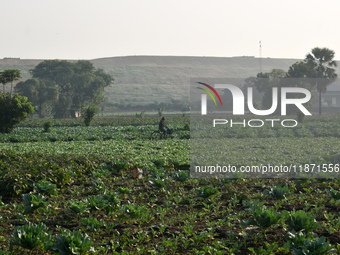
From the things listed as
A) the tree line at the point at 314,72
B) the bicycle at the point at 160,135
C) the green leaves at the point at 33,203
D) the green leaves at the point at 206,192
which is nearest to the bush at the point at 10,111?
the bicycle at the point at 160,135

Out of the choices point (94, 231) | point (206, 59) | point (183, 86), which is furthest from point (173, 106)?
point (94, 231)

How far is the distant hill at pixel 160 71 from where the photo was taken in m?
127

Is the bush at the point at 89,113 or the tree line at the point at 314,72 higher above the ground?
the tree line at the point at 314,72

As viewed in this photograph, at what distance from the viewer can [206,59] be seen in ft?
561

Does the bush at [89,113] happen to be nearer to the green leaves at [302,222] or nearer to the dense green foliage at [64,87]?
the dense green foliage at [64,87]

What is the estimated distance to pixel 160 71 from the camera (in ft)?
501

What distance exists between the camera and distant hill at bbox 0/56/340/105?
127 meters

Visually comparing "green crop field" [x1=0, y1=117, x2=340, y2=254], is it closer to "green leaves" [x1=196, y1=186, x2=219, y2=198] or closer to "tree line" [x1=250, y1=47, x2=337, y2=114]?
"green leaves" [x1=196, y1=186, x2=219, y2=198]

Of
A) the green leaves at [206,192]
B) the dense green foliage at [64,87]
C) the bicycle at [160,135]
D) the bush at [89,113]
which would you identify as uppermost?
the dense green foliage at [64,87]

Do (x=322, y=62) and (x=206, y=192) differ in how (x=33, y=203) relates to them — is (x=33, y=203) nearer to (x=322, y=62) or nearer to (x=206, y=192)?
(x=206, y=192)

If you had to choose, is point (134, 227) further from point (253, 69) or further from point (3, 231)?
point (253, 69)

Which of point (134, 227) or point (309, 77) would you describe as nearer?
point (134, 227)

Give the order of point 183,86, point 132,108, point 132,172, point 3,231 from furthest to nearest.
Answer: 1. point 183,86
2. point 132,108
3. point 132,172
4. point 3,231

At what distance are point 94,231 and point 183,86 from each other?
5223 inches
